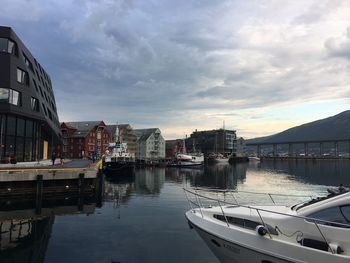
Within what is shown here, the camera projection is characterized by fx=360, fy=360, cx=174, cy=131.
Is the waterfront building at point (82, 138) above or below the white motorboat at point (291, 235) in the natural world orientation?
above

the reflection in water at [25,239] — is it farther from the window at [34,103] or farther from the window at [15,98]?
the window at [34,103]

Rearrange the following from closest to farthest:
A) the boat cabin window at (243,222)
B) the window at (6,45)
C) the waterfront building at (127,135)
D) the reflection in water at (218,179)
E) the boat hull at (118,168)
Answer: the boat cabin window at (243,222) < the window at (6,45) < the reflection in water at (218,179) < the boat hull at (118,168) < the waterfront building at (127,135)

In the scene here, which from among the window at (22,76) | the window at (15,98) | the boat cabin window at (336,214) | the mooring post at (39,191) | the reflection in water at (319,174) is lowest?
the reflection in water at (319,174)

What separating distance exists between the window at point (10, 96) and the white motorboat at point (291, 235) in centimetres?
3624

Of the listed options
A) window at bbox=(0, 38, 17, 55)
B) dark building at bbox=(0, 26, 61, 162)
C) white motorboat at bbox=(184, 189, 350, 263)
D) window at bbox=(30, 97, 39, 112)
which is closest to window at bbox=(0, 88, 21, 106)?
dark building at bbox=(0, 26, 61, 162)

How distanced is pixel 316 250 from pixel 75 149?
386ft

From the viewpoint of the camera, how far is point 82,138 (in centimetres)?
12112

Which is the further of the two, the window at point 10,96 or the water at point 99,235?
the window at point 10,96

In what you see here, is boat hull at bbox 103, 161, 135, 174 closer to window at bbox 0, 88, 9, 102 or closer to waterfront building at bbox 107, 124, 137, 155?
window at bbox 0, 88, 9, 102

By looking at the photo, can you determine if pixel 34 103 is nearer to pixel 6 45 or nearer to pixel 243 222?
pixel 6 45

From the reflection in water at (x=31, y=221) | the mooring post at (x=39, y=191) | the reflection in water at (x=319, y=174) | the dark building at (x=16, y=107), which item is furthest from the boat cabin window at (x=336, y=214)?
the reflection in water at (x=319, y=174)

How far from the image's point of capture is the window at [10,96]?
1631 inches

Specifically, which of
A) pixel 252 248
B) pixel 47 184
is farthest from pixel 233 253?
pixel 47 184

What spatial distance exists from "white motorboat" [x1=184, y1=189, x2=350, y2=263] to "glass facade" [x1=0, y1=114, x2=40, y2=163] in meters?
34.3
